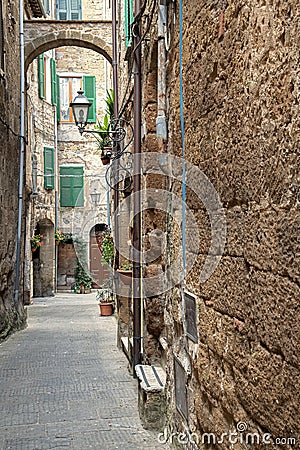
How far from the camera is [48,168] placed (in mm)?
20656

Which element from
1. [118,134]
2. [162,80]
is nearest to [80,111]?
[118,134]

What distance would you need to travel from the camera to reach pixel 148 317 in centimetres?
574

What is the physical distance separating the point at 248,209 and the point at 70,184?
1953cm

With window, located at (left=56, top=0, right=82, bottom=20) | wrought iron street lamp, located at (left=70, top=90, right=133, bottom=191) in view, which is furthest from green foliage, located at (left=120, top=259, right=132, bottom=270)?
window, located at (left=56, top=0, right=82, bottom=20)

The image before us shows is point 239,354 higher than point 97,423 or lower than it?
higher

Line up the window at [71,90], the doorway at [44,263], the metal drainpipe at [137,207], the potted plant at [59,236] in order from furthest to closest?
the window at [71,90]
the potted plant at [59,236]
the doorway at [44,263]
the metal drainpipe at [137,207]

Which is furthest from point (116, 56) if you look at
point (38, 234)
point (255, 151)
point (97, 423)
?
point (38, 234)

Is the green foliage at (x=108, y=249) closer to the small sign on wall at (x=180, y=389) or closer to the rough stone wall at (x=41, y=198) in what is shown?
the rough stone wall at (x=41, y=198)

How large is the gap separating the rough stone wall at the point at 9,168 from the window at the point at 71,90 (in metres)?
9.20

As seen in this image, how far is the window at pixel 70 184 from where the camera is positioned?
21672 millimetres

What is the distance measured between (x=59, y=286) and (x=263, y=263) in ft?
66.7

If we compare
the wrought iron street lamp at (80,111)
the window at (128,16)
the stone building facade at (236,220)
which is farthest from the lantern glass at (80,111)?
the stone building facade at (236,220)

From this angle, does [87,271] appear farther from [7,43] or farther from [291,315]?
[291,315]

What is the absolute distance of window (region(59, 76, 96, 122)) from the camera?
2138 cm
